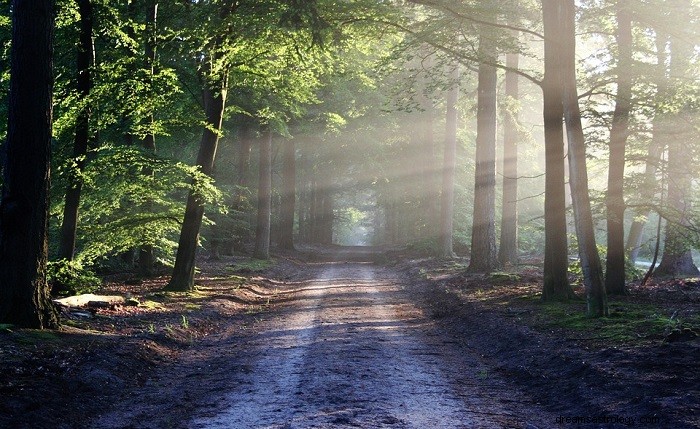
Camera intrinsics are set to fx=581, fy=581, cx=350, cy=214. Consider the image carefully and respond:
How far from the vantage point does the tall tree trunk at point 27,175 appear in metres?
8.66

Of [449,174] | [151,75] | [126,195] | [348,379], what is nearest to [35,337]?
[348,379]

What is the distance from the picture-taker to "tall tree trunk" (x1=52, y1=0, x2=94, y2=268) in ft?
44.2

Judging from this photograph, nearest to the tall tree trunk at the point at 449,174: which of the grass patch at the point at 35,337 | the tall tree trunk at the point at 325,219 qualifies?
the grass patch at the point at 35,337

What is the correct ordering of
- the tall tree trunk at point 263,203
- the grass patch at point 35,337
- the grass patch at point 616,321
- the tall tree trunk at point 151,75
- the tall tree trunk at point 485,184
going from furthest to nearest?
the tall tree trunk at point 263,203, the tall tree trunk at point 485,184, the tall tree trunk at point 151,75, the grass patch at point 616,321, the grass patch at point 35,337

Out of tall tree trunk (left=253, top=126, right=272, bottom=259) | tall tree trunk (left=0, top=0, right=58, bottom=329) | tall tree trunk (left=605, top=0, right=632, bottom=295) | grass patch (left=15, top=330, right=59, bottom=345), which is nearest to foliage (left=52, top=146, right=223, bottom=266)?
tall tree trunk (left=0, top=0, right=58, bottom=329)

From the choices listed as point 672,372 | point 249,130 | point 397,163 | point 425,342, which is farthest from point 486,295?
point 397,163

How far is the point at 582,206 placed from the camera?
1117cm

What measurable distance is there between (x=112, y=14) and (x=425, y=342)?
1043 cm

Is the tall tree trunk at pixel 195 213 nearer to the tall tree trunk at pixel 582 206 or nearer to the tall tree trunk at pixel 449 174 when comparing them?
the tall tree trunk at pixel 582 206

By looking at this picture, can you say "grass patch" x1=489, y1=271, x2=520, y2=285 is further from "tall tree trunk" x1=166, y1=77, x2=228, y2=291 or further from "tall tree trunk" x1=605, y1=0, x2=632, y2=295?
"tall tree trunk" x1=166, y1=77, x2=228, y2=291

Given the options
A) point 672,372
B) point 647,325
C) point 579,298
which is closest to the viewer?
point 672,372

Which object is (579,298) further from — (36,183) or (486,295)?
(36,183)

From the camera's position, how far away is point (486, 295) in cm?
1536

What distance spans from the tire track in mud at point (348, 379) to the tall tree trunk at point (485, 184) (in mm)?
7328
